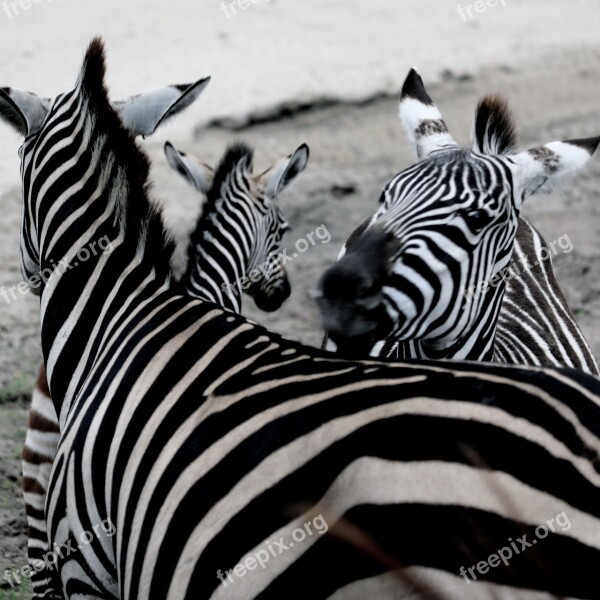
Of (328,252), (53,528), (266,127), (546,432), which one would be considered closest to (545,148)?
(546,432)

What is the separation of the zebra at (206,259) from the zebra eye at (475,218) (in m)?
1.12

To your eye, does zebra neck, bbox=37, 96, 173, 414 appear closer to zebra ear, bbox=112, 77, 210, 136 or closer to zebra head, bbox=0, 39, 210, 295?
zebra head, bbox=0, 39, 210, 295

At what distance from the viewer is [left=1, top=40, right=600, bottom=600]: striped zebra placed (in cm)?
252

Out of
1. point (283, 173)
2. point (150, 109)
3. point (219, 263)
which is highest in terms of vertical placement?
point (150, 109)

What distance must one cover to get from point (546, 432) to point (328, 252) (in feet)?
22.0

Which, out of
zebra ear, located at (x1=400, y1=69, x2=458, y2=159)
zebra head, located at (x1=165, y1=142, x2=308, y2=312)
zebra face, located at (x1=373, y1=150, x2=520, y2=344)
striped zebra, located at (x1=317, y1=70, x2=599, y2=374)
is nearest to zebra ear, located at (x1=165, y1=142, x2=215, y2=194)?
zebra head, located at (x1=165, y1=142, x2=308, y2=312)

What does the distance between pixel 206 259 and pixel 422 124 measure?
1.34 m

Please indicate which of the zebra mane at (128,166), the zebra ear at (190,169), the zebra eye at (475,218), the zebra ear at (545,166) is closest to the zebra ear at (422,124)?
the zebra ear at (545,166)

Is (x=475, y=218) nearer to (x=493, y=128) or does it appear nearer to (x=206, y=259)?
(x=493, y=128)

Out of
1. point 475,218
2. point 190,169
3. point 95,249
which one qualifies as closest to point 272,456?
point 95,249

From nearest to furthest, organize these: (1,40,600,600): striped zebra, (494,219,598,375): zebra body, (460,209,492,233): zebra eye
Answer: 1. (1,40,600,600): striped zebra
2. (460,209,492,233): zebra eye
3. (494,219,598,375): zebra body

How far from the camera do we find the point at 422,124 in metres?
4.93

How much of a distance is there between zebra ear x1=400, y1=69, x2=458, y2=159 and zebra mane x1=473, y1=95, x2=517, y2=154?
130 mm

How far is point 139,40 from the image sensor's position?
41.7ft
